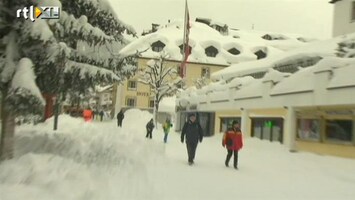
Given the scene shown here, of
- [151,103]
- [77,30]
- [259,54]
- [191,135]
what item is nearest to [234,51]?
[259,54]

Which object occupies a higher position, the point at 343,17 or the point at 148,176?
the point at 343,17

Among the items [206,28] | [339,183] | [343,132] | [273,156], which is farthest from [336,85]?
[206,28]

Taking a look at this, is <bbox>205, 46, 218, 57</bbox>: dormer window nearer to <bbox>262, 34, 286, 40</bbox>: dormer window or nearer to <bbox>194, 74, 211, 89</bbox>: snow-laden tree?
<bbox>194, 74, 211, 89</bbox>: snow-laden tree

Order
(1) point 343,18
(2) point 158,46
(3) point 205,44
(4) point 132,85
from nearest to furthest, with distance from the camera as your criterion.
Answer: (1) point 343,18 → (4) point 132,85 → (2) point 158,46 → (3) point 205,44

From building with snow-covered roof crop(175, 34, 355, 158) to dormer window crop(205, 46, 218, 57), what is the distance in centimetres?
3915

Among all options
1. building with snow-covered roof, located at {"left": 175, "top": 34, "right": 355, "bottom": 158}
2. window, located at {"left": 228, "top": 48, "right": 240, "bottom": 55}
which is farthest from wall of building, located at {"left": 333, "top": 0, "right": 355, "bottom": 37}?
window, located at {"left": 228, "top": 48, "right": 240, "bottom": 55}

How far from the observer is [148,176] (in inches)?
460

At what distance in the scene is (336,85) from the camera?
58.0ft

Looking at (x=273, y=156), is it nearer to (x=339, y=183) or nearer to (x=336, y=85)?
(x=336, y=85)

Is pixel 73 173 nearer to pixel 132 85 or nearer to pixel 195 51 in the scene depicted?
pixel 132 85

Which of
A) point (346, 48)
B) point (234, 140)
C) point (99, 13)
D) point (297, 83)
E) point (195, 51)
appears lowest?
point (234, 140)

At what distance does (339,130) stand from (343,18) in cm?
1640

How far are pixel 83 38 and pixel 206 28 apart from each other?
215ft

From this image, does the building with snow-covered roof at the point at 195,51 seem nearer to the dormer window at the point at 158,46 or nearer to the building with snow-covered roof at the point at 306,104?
the dormer window at the point at 158,46
